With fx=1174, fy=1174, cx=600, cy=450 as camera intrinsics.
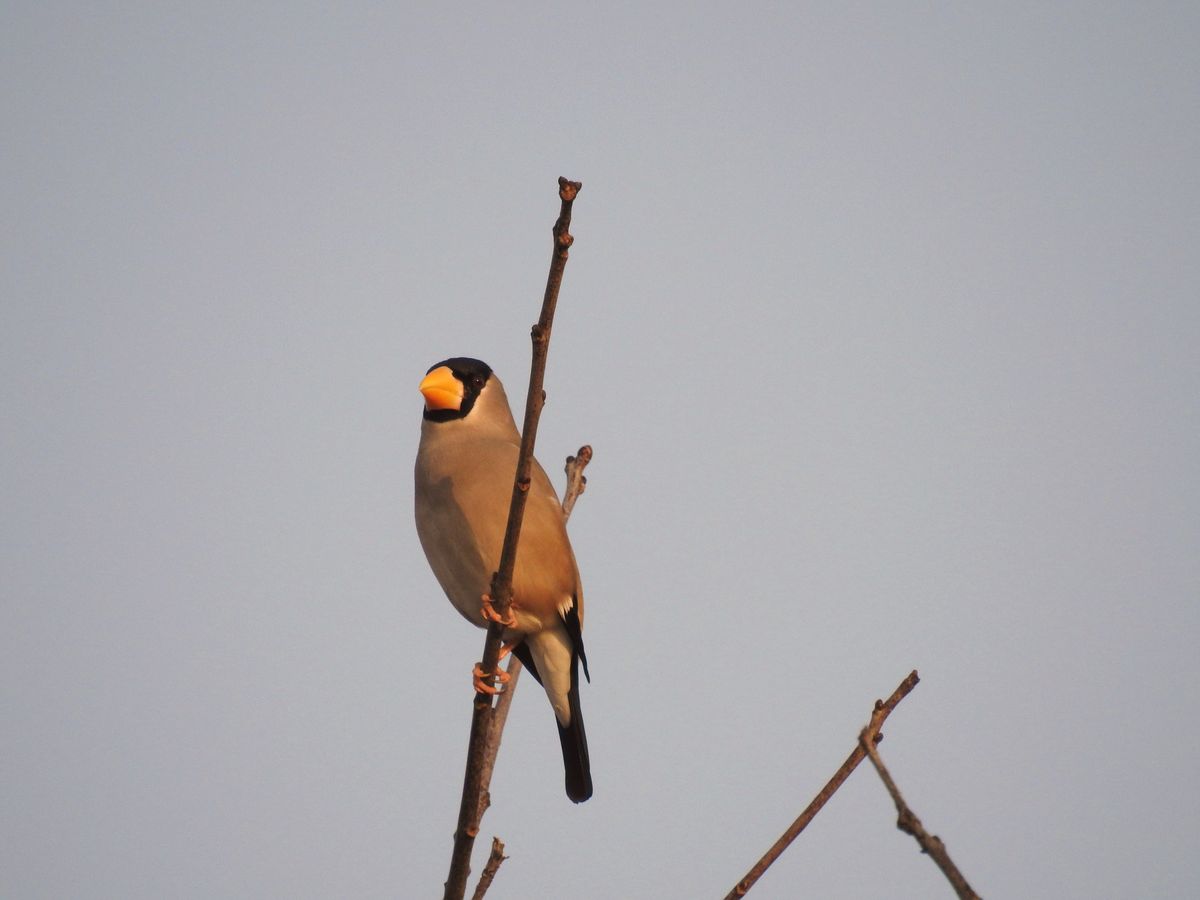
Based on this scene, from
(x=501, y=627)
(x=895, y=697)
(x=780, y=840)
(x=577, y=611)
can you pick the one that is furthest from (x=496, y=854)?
(x=577, y=611)

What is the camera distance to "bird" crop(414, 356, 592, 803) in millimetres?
4230

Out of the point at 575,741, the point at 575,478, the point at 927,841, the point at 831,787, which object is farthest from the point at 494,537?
the point at 927,841

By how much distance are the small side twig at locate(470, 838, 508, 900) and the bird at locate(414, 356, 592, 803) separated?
1.12 metres

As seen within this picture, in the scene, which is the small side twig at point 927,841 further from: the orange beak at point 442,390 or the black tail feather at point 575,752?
the orange beak at point 442,390

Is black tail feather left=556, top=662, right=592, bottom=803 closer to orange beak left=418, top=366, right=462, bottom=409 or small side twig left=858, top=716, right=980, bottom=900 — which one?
orange beak left=418, top=366, right=462, bottom=409

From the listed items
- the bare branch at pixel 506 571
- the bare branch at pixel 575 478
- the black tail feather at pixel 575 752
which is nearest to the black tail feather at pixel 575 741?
the black tail feather at pixel 575 752

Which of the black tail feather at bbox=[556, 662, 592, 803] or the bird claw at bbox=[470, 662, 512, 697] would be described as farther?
the black tail feather at bbox=[556, 662, 592, 803]

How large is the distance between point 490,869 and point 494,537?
1.35 metres

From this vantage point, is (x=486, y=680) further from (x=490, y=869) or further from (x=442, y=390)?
(x=442, y=390)

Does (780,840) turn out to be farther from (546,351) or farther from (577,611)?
(577,611)

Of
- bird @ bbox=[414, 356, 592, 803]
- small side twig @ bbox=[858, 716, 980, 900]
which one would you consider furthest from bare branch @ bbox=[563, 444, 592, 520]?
small side twig @ bbox=[858, 716, 980, 900]

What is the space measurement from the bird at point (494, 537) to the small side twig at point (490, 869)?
1.12 m

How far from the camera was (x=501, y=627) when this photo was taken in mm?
3188

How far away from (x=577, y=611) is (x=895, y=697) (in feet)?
7.38
